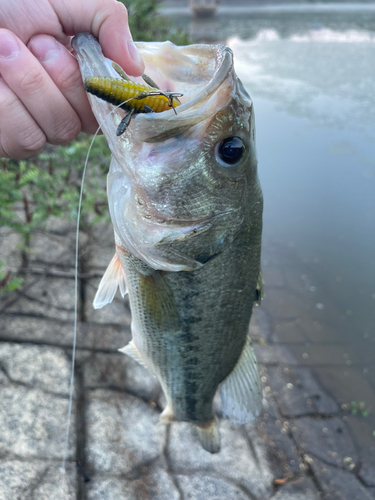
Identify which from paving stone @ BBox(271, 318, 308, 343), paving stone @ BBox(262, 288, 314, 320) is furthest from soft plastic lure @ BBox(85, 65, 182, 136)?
paving stone @ BBox(262, 288, 314, 320)

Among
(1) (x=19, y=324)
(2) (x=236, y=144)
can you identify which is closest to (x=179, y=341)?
(2) (x=236, y=144)

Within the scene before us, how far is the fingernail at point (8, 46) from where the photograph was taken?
3.48 feet

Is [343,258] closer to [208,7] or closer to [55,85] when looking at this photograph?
[55,85]

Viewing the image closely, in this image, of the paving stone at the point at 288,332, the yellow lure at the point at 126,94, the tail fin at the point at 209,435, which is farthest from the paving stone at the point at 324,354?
the yellow lure at the point at 126,94

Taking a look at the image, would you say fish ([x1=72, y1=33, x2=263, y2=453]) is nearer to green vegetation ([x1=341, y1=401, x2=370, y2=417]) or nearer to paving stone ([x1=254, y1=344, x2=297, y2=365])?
paving stone ([x1=254, y1=344, x2=297, y2=365])

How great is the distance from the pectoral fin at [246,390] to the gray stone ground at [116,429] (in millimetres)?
958

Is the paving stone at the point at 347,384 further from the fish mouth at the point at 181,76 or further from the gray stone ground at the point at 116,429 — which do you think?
the fish mouth at the point at 181,76

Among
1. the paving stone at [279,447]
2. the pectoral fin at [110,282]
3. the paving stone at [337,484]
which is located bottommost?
the paving stone at [337,484]

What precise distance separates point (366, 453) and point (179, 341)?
2614 mm

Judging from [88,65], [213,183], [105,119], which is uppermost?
[88,65]

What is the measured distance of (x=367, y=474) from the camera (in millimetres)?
2900

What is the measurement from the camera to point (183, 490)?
2.32 m

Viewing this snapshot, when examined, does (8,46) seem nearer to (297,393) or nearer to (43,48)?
(43,48)

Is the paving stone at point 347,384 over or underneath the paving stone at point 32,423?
underneath
